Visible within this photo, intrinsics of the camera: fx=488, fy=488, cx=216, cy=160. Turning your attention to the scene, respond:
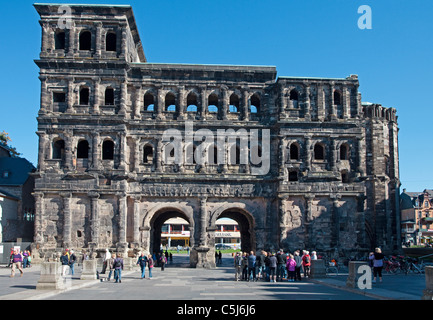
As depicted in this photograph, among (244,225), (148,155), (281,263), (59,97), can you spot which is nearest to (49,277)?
(281,263)

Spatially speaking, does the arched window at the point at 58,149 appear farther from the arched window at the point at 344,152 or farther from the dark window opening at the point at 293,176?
the arched window at the point at 344,152

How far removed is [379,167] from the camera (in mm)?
45250

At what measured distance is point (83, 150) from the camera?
40.1 meters

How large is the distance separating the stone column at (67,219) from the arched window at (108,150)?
185 inches

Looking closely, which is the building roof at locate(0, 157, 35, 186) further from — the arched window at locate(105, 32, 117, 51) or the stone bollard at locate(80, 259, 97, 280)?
the stone bollard at locate(80, 259, 97, 280)

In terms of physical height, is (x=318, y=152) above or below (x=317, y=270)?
above

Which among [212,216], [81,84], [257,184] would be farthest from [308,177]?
[81,84]

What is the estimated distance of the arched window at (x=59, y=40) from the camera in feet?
127

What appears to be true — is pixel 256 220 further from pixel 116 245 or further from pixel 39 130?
pixel 39 130

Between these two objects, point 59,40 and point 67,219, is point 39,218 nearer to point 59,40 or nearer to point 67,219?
point 67,219

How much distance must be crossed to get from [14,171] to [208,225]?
788 inches

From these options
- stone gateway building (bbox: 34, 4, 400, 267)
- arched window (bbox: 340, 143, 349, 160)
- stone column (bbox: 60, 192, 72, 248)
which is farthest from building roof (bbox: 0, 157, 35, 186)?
arched window (bbox: 340, 143, 349, 160)

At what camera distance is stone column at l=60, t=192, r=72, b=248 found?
3612 cm

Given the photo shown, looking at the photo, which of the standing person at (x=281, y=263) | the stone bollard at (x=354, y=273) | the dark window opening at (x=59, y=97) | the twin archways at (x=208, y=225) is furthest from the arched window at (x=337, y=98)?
the dark window opening at (x=59, y=97)
